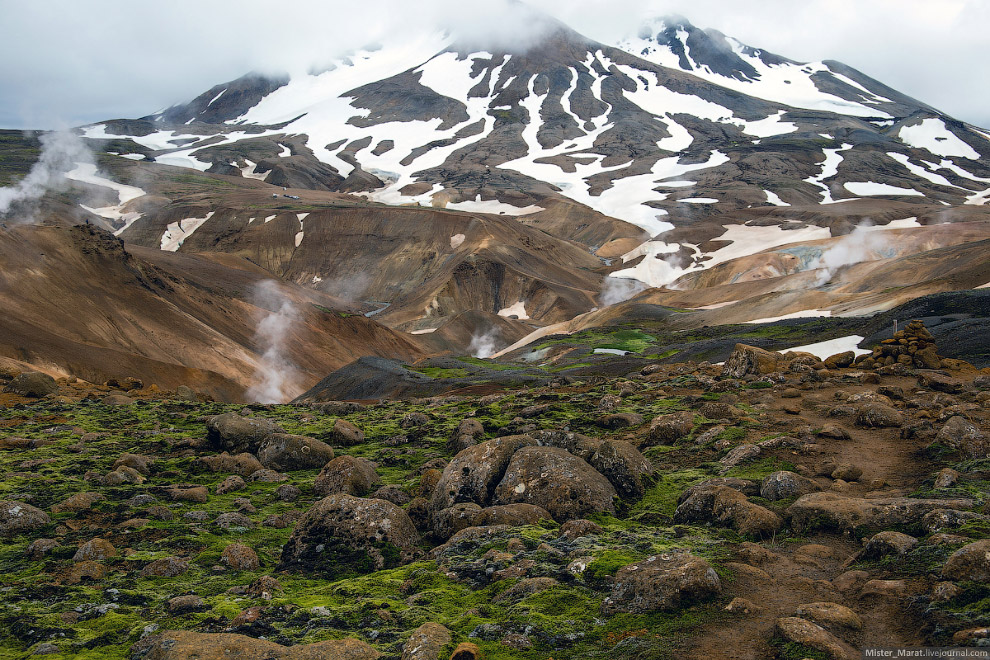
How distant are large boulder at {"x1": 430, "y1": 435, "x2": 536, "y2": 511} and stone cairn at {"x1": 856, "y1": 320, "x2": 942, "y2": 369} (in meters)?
14.6

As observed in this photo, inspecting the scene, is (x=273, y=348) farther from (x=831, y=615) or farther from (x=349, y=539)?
(x=831, y=615)

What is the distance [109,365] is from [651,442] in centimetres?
3385

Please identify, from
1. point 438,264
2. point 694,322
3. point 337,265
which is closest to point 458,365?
point 694,322

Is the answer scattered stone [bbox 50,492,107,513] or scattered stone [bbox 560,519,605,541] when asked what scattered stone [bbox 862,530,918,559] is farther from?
scattered stone [bbox 50,492,107,513]

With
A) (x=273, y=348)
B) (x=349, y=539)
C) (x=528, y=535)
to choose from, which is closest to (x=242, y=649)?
(x=349, y=539)

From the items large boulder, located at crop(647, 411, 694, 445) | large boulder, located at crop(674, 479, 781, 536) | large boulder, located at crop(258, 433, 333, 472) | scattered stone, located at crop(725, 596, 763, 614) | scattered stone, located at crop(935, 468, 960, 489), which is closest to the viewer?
scattered stone, located at crop(725, 596, 763, 614)

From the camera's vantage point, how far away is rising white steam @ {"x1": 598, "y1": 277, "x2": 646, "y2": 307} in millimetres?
112375

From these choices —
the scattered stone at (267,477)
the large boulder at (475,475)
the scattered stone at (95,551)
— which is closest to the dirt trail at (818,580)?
the large boulder at (475,475)

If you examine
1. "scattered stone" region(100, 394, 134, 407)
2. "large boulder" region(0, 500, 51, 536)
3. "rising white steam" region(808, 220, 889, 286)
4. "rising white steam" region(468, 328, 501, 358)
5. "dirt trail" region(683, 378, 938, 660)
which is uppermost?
"rising white steam" region(808, 220, 889, 286)

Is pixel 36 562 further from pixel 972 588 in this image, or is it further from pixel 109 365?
pixel 109 365

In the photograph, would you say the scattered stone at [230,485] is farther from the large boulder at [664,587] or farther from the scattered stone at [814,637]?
the scattered stone at [814,637]

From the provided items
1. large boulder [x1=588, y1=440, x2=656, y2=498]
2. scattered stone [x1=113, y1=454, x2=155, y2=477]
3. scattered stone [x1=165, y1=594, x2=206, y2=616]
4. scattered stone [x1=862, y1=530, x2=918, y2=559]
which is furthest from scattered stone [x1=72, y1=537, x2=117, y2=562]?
scattered stone [x1=862, y1=530, x2=918, y2=559]

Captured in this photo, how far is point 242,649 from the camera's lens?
662cm

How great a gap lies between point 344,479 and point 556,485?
14.9ft
